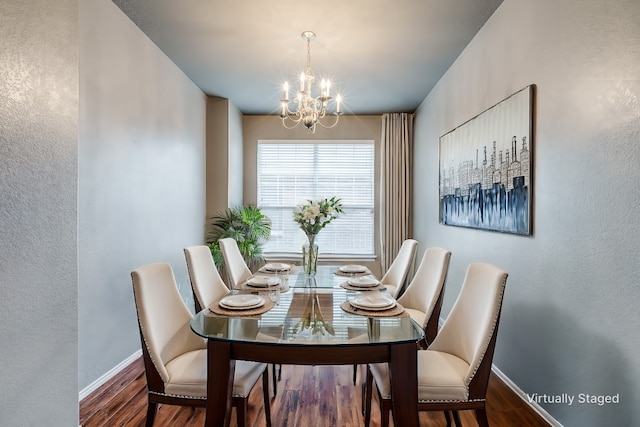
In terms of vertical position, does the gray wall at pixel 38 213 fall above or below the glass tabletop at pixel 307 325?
above

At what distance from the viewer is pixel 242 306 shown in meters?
1.81

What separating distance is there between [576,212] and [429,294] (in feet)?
3.39

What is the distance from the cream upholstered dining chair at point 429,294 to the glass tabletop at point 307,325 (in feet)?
1.33

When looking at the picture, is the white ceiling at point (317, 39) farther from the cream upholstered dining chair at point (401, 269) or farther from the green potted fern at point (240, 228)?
the cream upholstered dining chair at point (401, 269)

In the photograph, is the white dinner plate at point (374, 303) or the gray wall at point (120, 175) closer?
the white dinner plate at point (374, 303)

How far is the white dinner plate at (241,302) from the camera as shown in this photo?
1809 mm

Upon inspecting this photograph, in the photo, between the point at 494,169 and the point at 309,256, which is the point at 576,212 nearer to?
the point at 494,169

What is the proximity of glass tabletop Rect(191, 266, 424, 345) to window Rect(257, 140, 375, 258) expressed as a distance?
132 inches

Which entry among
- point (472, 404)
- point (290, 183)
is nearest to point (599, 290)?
point (472, 404)

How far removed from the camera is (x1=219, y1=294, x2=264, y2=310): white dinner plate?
181 centimetres

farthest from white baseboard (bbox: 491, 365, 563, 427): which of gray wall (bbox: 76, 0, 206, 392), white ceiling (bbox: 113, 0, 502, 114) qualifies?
gray wall (bbox: 76, 0, 206, 392)

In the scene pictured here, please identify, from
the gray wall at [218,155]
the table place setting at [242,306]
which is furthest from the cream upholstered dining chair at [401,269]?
the gray wall at [218,155]

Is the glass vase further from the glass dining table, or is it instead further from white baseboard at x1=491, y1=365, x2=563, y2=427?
white baseboard at x1=491, y1=365, x2=563, y2=427

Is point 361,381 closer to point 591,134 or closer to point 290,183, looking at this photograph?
point 591,134
